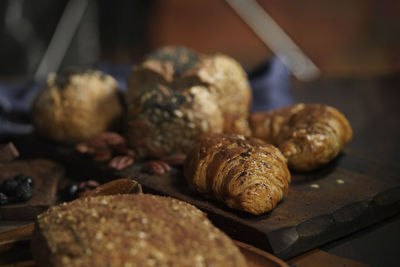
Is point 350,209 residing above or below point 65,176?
above

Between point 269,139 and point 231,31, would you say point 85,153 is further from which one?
point 231,31

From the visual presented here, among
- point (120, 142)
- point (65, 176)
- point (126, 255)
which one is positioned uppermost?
point (126, 255)

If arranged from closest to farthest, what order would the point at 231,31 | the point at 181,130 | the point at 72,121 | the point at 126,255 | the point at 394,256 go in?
the point at 126,255 < the point at 394,256 < the point at 181,130 < the point at 72,121 < the point at 231,31

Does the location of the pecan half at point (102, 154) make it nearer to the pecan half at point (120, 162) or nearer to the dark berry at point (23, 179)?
the pecan half at point (120, 162)

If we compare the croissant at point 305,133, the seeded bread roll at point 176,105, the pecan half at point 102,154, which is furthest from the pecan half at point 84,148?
the croissant at point 305,133

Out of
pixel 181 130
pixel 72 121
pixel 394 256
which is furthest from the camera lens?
pixel 72 121

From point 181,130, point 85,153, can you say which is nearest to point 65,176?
point 85,153

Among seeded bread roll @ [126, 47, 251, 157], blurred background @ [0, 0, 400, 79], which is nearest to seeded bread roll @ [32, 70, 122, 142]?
seeded bread roll @ [126, 47, 251, 157]
